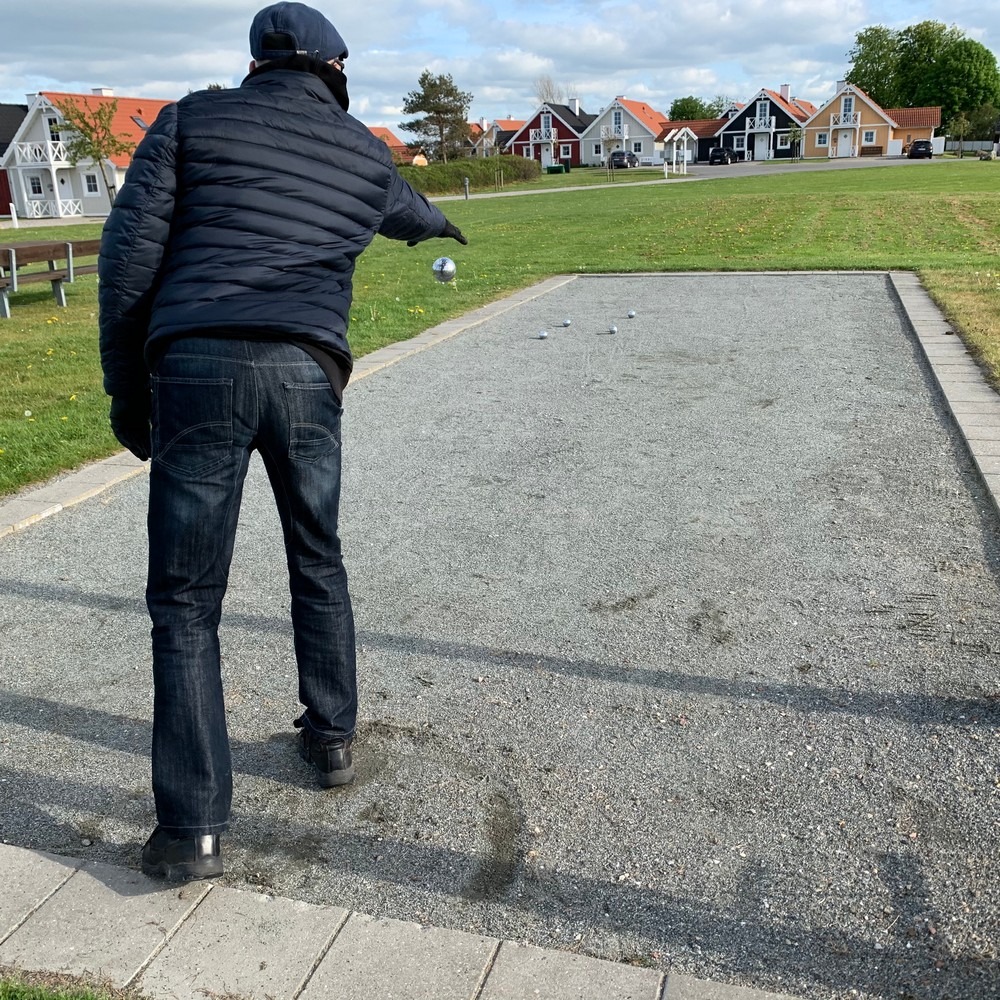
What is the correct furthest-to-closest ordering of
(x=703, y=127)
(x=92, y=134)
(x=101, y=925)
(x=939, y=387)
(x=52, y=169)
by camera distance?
(x=703, y=127), (x=52, y=169), (x=92, y=134), (x=939, y=387), (x=101, y=925)

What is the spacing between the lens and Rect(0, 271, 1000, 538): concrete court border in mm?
5664

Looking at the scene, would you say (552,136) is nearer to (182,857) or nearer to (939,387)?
(939,387)

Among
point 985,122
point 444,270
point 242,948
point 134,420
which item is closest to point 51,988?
point 242,948

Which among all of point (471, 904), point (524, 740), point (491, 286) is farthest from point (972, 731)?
point (491, 286)

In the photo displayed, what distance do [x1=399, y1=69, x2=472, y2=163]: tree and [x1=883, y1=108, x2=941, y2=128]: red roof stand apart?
4971 cm

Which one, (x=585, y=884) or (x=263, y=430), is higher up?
(x=263, y=430)

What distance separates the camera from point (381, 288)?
595 inches

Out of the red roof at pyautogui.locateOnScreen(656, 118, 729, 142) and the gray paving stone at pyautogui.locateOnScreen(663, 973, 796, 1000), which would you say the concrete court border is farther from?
the red roof at pyautogui.locateOnScreen(656, 118, 729, 142)

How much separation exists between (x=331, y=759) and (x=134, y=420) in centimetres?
117

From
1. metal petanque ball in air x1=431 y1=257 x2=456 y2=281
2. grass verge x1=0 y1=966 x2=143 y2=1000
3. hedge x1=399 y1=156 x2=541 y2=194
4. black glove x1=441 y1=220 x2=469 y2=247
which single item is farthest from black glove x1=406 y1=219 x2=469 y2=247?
hedge x1=399 y1=156 x2=541 y2=194

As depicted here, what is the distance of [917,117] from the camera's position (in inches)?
3912

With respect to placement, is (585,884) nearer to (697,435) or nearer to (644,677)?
(644,677)

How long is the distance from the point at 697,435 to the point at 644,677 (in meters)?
3.43

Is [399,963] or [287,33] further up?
[287,33]
